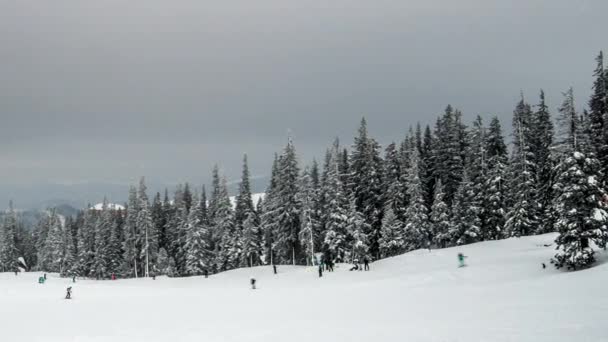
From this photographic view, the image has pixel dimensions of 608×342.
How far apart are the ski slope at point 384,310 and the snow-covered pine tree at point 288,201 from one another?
17.9m

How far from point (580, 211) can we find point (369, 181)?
34451 millimetres

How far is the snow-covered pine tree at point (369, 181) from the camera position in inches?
2525

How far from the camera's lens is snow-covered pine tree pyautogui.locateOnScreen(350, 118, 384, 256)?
64125 mm

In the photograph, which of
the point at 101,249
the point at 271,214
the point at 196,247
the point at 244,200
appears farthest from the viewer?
the point at 101,249

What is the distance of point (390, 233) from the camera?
59688mm

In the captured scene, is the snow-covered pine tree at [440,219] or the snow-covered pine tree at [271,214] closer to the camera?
the snow-covered pine tree at [440,219]

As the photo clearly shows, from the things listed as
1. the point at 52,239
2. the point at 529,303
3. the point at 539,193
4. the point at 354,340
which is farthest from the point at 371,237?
the point at 52,239

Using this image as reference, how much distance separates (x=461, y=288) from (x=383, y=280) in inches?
431

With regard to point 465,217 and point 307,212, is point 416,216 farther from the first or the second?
point 307,212

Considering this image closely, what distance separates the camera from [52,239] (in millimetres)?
102938

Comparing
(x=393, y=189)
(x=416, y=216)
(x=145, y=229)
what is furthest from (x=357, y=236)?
(x=145, y=229)

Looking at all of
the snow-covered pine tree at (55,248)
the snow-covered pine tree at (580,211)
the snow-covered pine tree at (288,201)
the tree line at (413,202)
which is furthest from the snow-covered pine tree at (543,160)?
the snow-covered pine tree at (55,248)

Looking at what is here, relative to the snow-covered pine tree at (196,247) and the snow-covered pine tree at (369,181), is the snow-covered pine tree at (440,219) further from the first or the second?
the snow-covered pine tree at (196,247)

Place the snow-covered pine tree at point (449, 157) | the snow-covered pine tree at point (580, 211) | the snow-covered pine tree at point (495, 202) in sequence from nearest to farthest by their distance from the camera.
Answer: the snow-covered pine tree at point (580, 211) → the snow-covered pine tree at point (495, 202) → the snow-covered pine tree at point (449, 157)
